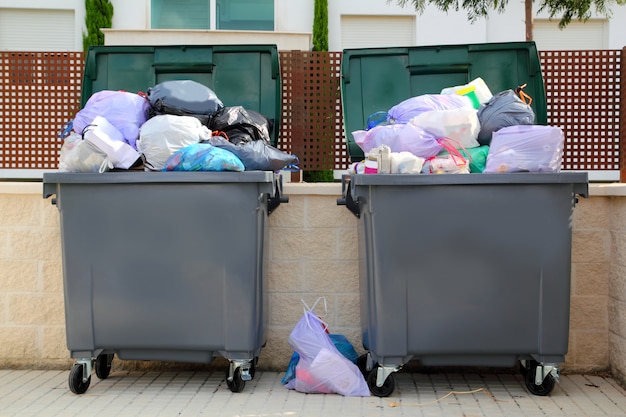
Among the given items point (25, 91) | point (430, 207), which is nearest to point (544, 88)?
point (430, 207)

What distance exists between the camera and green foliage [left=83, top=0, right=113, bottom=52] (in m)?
12.7

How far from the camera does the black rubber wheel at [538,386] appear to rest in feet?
12.7

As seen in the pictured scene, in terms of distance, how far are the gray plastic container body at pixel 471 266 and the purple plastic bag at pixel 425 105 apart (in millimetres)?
623

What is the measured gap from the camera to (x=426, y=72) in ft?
15.6

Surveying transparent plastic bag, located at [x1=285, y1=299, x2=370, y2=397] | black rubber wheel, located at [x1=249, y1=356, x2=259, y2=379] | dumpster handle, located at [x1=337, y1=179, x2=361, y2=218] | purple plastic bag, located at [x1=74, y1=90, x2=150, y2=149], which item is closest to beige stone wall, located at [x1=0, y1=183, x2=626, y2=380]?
dumpster handle, located at [x1=337, y1=179, x2=361, y2=218]

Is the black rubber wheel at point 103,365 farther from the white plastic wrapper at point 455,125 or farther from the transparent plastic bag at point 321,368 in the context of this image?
the white plastic wrapper at point 455,125

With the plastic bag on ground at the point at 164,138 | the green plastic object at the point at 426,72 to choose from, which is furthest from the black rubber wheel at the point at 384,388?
the green plastic object at the point at 426,72

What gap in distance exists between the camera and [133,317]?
385 centimetres

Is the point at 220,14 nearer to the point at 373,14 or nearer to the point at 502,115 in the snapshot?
the point at 373,14

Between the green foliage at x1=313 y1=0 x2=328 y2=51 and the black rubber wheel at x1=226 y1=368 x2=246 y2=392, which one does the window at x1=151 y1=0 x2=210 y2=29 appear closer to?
the green foliage at x1=313 y1=0 x2=328 y2=51

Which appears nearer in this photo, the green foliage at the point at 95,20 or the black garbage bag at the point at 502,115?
the black garbage bag at the point at 502,115

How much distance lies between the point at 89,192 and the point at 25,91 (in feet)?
4.60

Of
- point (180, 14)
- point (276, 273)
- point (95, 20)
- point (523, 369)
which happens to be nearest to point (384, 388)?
point (523, 369)

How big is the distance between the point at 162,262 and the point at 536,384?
1892mm
